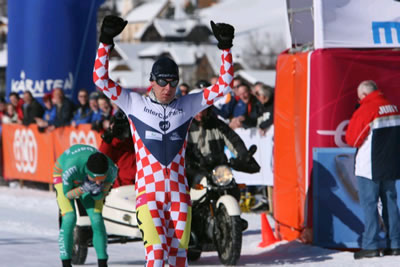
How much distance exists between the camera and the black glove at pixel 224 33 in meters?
6.30

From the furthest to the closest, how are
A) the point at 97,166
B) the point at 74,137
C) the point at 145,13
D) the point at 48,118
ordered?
the point at 145,13 → the point at 48,118 → the point at 74,137 → the point at 97,166

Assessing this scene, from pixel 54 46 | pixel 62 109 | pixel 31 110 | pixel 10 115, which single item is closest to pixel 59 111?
pixel 62 109

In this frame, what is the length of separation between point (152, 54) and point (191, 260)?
77301 mm

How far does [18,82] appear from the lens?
66.5 feet

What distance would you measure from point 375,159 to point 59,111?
8622mm

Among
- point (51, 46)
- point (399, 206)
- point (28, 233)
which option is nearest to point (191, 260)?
point (399, 206)

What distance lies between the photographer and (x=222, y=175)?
30.4 ft

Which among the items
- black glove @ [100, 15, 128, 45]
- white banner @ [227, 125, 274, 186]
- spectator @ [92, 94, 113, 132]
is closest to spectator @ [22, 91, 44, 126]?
spectator @ [92, 94, 113, 132]

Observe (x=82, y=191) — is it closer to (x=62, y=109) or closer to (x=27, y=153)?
(x=62, y=109)

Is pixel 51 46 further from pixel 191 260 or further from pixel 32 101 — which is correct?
pixel 191 260

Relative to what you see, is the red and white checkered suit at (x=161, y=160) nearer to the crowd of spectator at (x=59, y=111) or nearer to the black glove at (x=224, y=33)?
the black glove at (x=224, y=33)

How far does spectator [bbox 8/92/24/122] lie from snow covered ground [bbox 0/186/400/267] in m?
5.09

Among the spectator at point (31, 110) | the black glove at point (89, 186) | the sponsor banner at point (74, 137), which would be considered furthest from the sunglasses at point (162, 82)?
the spectator at point (31, 110)

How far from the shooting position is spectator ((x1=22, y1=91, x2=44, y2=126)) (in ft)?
58.3
